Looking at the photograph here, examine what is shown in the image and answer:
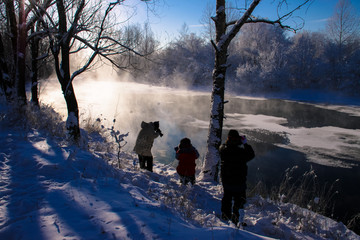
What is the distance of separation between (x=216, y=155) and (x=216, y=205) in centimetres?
170

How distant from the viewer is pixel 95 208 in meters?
2.28

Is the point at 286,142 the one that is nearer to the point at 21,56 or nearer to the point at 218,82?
the point at 218,82

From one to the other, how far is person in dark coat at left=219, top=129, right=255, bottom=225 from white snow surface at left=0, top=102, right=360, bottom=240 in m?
0.28

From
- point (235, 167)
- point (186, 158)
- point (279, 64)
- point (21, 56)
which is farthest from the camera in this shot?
point (279, 64)

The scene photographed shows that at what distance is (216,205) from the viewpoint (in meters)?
4.25

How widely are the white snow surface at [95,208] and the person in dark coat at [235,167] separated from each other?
284 mm

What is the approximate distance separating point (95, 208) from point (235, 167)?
222 cm

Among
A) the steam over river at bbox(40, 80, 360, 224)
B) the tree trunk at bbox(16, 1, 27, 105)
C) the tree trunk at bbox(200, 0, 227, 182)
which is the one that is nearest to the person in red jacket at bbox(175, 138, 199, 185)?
the tree trunk at bbox(200, 0, 227, 182)

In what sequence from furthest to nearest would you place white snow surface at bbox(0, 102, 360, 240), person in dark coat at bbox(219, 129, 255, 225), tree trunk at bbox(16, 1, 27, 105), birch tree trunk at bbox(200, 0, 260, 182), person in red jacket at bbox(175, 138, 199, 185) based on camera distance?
1. tree trunk at bbox(16, 1, 27, 105)
2. birch tree trunk at bbox(200, 0, 260, 182)
3. person in red jacket at bbox(175, 138, 199, 185)
4. person in dark coat at bbox(219, 129, 255, 225)
5. white snow surface at bbox(0, 102, 360, 240)

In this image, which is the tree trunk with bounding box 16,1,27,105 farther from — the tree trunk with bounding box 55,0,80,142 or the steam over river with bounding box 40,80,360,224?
the steam over river with bounding box 40,80,360,224

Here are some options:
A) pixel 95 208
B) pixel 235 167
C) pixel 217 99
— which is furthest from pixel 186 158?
pixel 95 208

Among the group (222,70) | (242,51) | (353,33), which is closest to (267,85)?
(242,51)

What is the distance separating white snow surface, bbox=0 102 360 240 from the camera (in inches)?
76.2

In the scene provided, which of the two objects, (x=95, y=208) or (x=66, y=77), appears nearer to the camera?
(x=95, y=208)
